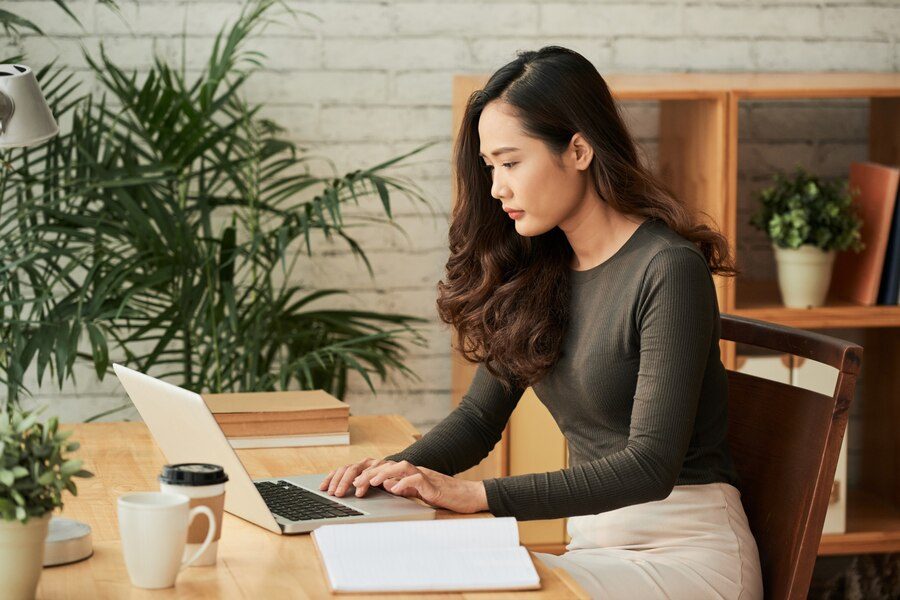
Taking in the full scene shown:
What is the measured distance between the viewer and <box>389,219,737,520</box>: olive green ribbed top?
1.49m

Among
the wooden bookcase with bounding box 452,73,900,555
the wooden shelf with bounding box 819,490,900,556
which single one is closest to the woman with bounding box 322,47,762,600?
the wooden bookcase with bounding box 452,73,900,555

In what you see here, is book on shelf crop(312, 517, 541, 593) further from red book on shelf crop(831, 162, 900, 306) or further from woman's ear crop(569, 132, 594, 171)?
red book on shelf crop(831, 162, 900, 306)

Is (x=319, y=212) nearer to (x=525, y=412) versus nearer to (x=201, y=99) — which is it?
(x=201, y=99)

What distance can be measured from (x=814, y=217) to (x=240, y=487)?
1875 millimetres

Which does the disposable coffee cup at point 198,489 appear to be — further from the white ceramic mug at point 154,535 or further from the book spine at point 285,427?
the book spine at point 285,427

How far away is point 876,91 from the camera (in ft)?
8.85

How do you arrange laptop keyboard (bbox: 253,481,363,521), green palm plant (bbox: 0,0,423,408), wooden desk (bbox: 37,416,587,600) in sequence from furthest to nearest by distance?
green palm plant (bbox: 0,0,423,408) < laptop keyboard (bbox: 253,481,363,521) < wooden desk (bbox: 37,416,587,600)

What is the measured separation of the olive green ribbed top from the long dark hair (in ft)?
0.11

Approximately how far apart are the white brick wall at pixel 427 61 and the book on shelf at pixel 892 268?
42cm

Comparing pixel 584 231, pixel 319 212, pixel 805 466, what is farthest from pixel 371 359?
pixel 805 466

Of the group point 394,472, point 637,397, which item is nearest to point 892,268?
point 637,397

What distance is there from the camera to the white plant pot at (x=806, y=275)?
2783 millimetres

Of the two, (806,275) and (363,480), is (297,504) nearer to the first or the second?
(363,480)

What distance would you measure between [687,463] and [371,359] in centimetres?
107
